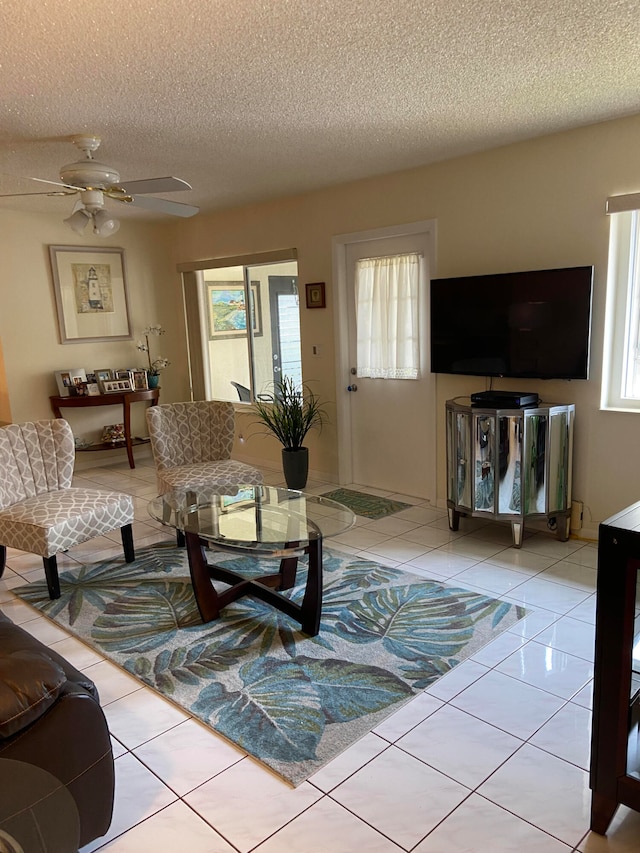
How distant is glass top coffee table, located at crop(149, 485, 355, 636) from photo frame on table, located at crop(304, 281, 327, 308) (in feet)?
7.12

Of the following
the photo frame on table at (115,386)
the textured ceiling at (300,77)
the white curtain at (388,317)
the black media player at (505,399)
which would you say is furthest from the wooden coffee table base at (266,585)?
the photo frame on table at (115,386)

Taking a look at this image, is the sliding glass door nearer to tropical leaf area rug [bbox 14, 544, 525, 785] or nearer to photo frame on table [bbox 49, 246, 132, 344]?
photo frame on table [bbox 49, 246, 132, 344]

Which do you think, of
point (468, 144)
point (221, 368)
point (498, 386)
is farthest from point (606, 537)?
point (221, 368)

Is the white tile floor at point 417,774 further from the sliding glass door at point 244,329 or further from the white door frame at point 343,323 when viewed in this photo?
the sliding glass door at point 244,329

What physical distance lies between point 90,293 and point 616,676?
5843 mm

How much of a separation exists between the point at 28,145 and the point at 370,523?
312cm

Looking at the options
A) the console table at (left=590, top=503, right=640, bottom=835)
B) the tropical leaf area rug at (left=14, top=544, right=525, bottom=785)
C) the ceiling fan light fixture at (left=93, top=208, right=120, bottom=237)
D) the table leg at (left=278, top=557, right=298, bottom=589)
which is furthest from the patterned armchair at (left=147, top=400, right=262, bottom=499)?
the console table at (left=590, top=503, right=640, bottom=835)

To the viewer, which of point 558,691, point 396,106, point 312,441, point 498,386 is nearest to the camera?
point 558,691

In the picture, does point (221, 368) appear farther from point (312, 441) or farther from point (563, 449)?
point (563, 449)

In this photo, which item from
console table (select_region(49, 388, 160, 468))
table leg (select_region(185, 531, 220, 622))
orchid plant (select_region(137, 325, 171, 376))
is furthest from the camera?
orchid plant (select_region(137, 325, 171, 376))

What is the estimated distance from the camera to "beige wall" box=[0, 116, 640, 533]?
366cm

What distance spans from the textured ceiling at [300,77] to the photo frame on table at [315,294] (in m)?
1.22

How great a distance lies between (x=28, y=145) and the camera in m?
3.56

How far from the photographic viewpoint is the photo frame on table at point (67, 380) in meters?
6.04
